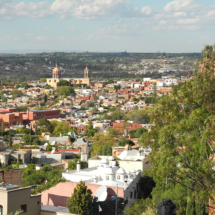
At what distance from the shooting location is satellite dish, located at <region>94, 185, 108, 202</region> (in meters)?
15.2

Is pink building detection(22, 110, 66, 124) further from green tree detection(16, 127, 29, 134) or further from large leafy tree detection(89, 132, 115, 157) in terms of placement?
large leafy tree detection(89, 132, 115, 157)

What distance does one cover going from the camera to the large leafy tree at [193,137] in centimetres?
973

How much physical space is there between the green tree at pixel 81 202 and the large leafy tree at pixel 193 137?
3413 millimetres

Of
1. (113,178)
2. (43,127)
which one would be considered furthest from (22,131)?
(113,178)

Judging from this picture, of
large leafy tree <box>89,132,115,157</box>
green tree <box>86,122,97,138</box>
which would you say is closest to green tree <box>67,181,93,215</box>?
large leafy tree <box>89,132,115,157</box>

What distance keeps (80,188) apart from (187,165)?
5023mm

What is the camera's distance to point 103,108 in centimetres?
6288

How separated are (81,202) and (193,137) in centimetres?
489

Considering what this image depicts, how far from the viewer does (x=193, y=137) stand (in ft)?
33.3

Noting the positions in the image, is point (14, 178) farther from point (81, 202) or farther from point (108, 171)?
point (81, 202)

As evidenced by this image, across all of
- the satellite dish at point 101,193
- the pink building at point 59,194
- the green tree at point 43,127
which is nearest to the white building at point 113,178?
the pink building at point 59,194

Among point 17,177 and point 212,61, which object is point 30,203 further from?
point 17,177

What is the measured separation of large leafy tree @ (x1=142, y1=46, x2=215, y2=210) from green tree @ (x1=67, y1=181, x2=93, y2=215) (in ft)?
11.2

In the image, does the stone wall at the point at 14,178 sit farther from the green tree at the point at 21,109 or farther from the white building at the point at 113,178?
the green tree at the point at 21,109
